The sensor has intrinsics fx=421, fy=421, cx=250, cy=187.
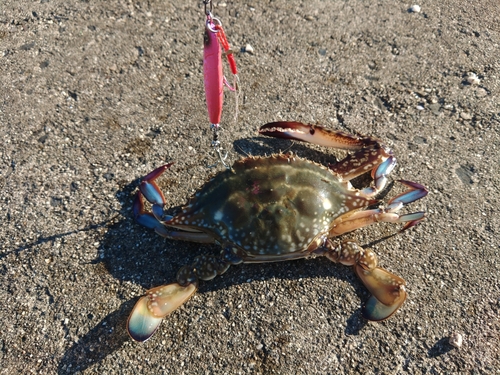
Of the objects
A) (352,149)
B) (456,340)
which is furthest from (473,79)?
(456,340)

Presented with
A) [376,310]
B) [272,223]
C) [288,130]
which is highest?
[288,130]

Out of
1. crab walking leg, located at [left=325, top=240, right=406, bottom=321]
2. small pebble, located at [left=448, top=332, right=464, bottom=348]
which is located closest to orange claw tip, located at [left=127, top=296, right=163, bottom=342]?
crab walking leg, located at [left=325, top=240, right=406, bottom=321]

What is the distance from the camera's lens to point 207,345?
10.4 feet

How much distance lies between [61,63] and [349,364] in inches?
169

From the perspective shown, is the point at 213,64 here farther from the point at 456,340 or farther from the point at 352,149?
the point at 456,340

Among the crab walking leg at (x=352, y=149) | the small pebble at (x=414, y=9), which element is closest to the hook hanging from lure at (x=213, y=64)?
the crab walking leg at (x=352, y=149)

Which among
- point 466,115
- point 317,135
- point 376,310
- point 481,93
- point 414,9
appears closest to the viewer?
point 376,310

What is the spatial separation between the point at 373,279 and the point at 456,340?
731 mm

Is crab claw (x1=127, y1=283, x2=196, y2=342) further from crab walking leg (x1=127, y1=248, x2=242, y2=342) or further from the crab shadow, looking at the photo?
the crab shadow

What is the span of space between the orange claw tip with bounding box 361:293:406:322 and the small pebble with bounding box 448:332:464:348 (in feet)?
1.55

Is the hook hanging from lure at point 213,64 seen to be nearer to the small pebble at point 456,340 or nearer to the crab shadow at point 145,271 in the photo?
the crab shadow at point 145,271

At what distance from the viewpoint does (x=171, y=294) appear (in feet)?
10.5

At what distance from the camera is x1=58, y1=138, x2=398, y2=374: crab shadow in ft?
10.4

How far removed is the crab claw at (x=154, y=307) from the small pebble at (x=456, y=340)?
1969 mm
